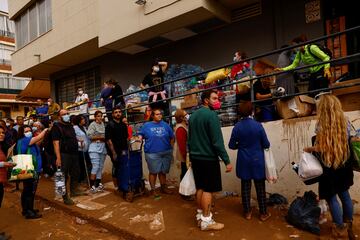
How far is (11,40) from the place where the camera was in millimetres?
34812

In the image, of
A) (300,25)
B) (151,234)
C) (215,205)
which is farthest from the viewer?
(300,25)

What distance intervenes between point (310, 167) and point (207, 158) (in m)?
1.29

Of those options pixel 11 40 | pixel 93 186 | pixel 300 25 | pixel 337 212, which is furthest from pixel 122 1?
pixel 11 40

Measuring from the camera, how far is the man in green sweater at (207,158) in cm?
432

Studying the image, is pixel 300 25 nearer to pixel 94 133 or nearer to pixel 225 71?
pixel 225 71

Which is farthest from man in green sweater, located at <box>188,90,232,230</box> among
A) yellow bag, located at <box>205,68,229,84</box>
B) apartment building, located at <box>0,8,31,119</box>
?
apartment building, located at <box>0,8,31,119</box>

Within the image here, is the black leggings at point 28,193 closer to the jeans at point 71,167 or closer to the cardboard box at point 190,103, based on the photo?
the jeans at point 71,167

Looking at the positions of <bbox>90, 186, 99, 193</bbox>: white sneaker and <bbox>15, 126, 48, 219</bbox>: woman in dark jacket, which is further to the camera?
<bbox>90, 186, 99, 193</bbox>: white sneaker

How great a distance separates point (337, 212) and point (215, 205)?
2.09 meters

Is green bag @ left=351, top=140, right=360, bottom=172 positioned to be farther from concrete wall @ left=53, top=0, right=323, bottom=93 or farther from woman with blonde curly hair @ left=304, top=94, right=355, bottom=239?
concrete wall @ left=53, top=0, right=323, bottom=93

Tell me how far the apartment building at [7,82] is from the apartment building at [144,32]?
18.8 meters

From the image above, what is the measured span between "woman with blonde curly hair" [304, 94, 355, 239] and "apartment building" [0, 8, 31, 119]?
33654mm

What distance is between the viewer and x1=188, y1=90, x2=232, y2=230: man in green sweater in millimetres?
4316

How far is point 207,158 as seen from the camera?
4.36 m
